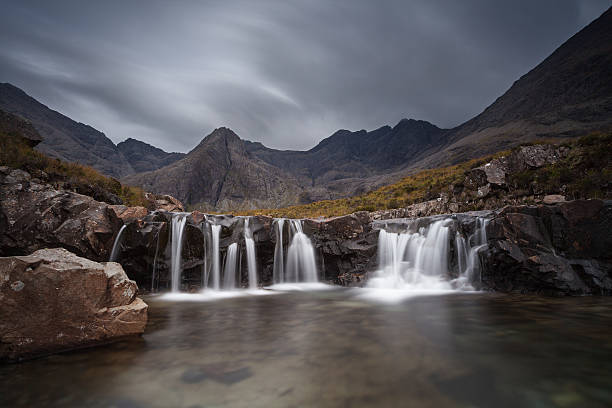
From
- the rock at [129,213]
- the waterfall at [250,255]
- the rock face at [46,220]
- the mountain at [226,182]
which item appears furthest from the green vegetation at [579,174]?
the mountain at [226,182]

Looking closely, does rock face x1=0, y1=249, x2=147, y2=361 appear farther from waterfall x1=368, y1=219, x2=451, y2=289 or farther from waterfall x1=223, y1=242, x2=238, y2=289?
waterfall x1=368, y1=219, x2=451, y2=289

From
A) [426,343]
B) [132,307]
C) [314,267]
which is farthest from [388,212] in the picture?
[132,307]

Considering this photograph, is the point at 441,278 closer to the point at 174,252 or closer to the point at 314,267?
the point at 314,267

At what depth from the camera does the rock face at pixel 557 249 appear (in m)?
8.39

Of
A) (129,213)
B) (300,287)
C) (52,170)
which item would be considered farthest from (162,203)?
(300,287)

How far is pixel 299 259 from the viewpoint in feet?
46.4

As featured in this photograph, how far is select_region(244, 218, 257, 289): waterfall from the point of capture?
12.9m

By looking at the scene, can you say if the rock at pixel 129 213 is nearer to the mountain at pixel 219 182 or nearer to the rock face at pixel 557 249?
the rock face at pixel 557 249

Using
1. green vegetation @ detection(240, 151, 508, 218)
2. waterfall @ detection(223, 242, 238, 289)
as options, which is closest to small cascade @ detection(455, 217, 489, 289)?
green vegetation @ detection(240, 151, 508, 218)

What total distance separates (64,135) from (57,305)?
5233 inches

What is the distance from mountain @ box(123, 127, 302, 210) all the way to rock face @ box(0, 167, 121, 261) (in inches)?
3040

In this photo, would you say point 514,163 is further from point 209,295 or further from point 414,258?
point 209,295

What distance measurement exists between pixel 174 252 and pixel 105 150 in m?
146

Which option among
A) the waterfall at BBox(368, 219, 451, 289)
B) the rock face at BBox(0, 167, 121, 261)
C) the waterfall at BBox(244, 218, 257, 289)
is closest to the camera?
the rock face at BBox(0, 167, 121, 261)
